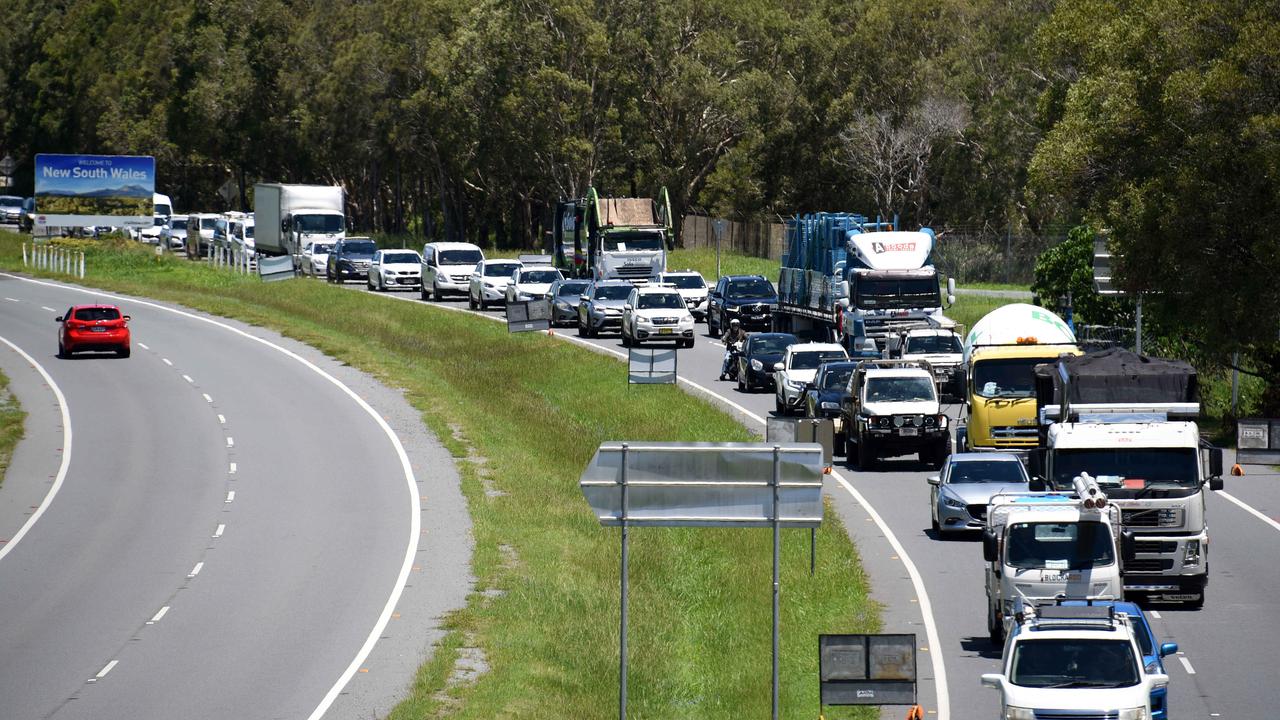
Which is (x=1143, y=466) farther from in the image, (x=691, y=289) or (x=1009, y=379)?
(x=691, y=289)

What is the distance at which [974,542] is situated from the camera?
28.1 metres

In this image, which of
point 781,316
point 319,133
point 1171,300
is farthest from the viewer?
point 319,133

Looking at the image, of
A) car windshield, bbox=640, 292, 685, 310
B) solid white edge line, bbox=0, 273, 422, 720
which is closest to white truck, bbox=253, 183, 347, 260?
solid white edge line, bbox=0, 273, 422, 720

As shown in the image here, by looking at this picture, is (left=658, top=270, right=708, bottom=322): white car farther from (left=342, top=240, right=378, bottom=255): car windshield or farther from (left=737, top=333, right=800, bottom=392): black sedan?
(left=342, top=240, right=378, bottom=255): car windshield

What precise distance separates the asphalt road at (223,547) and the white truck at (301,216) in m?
30.0

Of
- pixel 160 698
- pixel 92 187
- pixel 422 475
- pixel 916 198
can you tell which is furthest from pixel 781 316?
pixel 92 187

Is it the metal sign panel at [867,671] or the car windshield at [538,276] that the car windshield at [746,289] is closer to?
the car windshield at [538,276]

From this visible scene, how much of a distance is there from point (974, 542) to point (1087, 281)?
2607 centimetres

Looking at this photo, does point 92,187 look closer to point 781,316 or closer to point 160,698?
point 781,316

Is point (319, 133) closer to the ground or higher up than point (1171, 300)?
higher up

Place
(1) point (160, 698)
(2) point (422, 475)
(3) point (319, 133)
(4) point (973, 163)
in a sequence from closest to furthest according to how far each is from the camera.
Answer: (1) point (160, 698) < (2) point (422, 475) < (4) point (973, 163) < (3) point (319, 133)

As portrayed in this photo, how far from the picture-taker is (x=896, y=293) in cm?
4416

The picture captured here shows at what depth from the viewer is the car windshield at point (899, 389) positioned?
34.2 meters

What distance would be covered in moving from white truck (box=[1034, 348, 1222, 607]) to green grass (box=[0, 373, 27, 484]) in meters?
21.7
